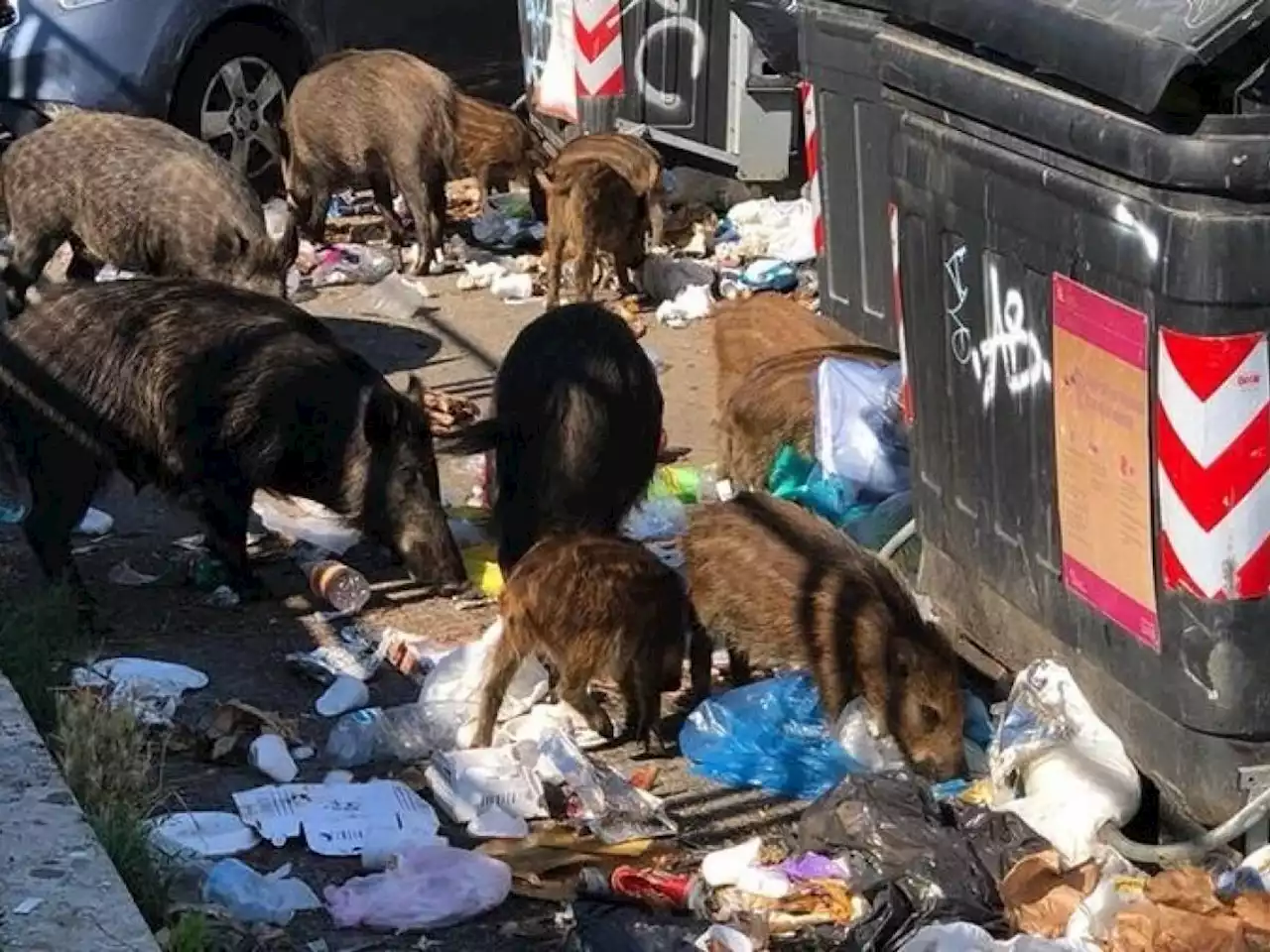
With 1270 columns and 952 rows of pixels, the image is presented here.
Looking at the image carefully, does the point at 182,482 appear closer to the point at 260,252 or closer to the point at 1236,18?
the point at 260,252

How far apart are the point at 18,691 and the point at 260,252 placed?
13.7 ft

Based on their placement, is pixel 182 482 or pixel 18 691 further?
pixel 182 482

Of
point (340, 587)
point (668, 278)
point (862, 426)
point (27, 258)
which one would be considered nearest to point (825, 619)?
point (862, 426)

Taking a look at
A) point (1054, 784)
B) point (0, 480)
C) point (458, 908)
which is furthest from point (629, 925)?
point (0, 480)

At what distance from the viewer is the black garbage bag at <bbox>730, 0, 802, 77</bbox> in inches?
377

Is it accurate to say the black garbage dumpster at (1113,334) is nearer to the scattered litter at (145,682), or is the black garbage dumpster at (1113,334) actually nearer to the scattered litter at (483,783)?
the scattered litter at (483,783)

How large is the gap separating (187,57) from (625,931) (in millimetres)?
8918

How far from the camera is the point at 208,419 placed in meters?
7.58

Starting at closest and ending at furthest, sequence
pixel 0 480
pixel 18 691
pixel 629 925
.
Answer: pixel 629 925, pixel 18 691, pixel 0 480

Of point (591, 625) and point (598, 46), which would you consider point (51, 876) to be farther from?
point (598, 46)

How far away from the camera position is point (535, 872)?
5445 mm

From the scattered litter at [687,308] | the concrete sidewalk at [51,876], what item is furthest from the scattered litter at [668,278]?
the concrete sidewalk at [51,876]

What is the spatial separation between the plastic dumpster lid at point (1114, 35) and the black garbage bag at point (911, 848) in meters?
1.62

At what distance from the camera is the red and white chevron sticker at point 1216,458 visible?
482 centimetres
